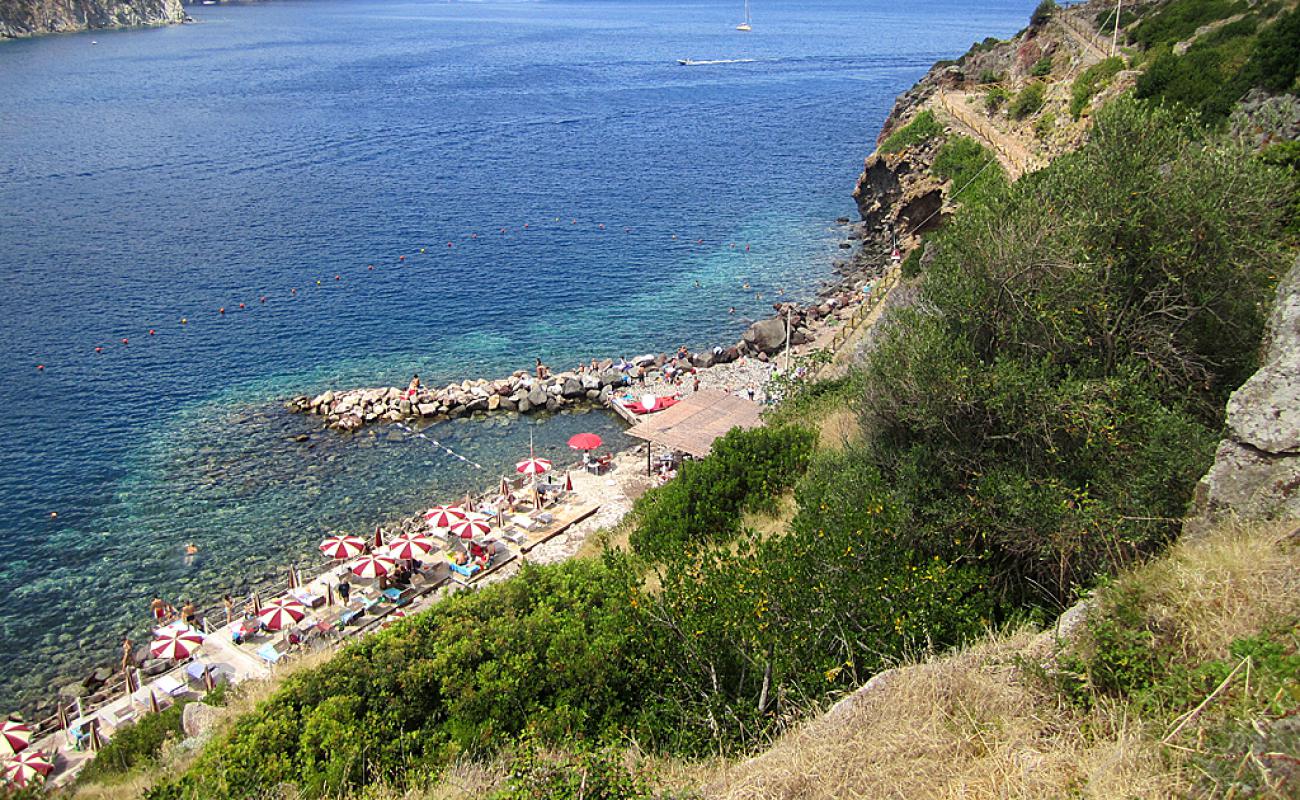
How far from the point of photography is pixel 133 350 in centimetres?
4144

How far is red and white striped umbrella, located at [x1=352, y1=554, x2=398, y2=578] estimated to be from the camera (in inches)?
967

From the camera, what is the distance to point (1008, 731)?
759 centimetres

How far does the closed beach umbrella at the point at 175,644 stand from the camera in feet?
72.0

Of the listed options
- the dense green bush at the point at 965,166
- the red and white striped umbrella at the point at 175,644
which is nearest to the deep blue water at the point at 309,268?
the red and white striped umbrella at the point at 175,644

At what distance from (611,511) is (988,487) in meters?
18.6

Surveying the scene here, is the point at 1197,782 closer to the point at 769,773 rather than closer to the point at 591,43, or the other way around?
the point at 769,773

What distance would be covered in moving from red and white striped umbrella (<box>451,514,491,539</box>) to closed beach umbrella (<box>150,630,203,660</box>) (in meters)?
7.68

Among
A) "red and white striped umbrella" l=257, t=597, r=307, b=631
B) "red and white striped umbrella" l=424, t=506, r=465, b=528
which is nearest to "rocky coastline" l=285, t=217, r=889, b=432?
"red and white striped umbrella" l=424, t=506, r=465, b=528

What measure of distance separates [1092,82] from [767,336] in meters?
18.3

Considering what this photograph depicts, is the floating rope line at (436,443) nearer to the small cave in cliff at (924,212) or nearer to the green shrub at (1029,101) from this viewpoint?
the small cave in cliff at (924,212)

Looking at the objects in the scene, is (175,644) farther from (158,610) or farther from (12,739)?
(12,739)

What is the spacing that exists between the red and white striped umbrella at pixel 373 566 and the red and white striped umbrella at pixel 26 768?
8.27 meters

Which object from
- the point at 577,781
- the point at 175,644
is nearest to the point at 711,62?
the point at 175,644

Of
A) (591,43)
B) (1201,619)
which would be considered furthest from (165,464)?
(591,43)
